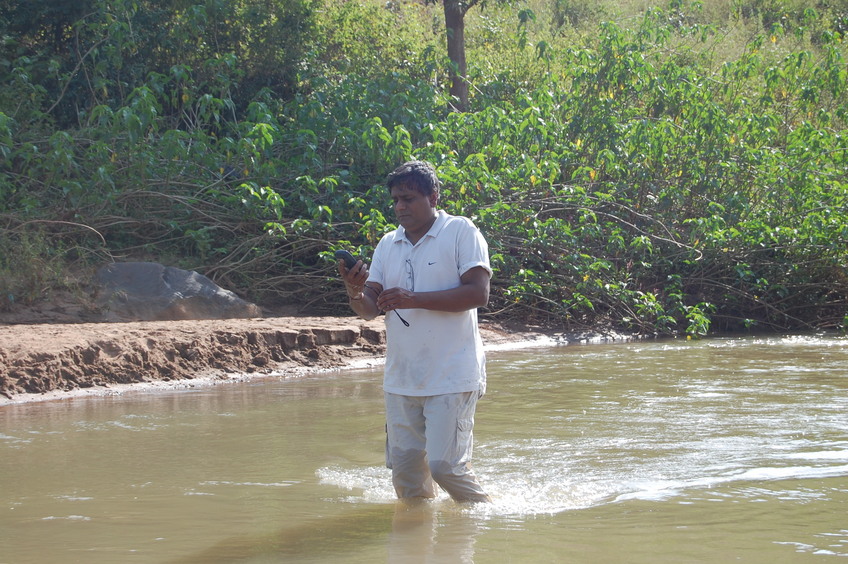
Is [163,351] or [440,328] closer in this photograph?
[440,328]

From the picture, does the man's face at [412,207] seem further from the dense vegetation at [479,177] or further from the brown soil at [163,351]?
the dense vegetation at [479,177]

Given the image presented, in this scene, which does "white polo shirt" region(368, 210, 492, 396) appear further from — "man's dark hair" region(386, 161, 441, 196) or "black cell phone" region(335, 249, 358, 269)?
"black cell phone" region(335, 249, 358, 269)

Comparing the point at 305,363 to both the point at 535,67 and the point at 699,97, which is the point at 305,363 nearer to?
the point at 699,97

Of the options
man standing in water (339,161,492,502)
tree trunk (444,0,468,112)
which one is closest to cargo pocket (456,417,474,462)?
man standing in water (339,161,492,502)

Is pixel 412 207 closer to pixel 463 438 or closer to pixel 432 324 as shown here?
pixel 432 324

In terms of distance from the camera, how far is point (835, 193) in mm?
12141

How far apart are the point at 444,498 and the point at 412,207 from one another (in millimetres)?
1390

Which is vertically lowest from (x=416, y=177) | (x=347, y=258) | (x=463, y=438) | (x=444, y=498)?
(x=444, y=498)

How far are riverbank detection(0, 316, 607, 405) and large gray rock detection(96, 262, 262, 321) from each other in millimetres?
665

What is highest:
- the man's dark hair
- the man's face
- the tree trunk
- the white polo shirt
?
the tree trunk

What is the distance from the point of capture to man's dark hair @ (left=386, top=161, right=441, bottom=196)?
12.4 ft

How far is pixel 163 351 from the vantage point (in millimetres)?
8133

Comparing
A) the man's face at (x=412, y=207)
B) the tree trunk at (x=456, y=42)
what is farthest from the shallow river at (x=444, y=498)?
the tree trunk at (x=456, y=42)

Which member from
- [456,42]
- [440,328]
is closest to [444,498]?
[440,328]
